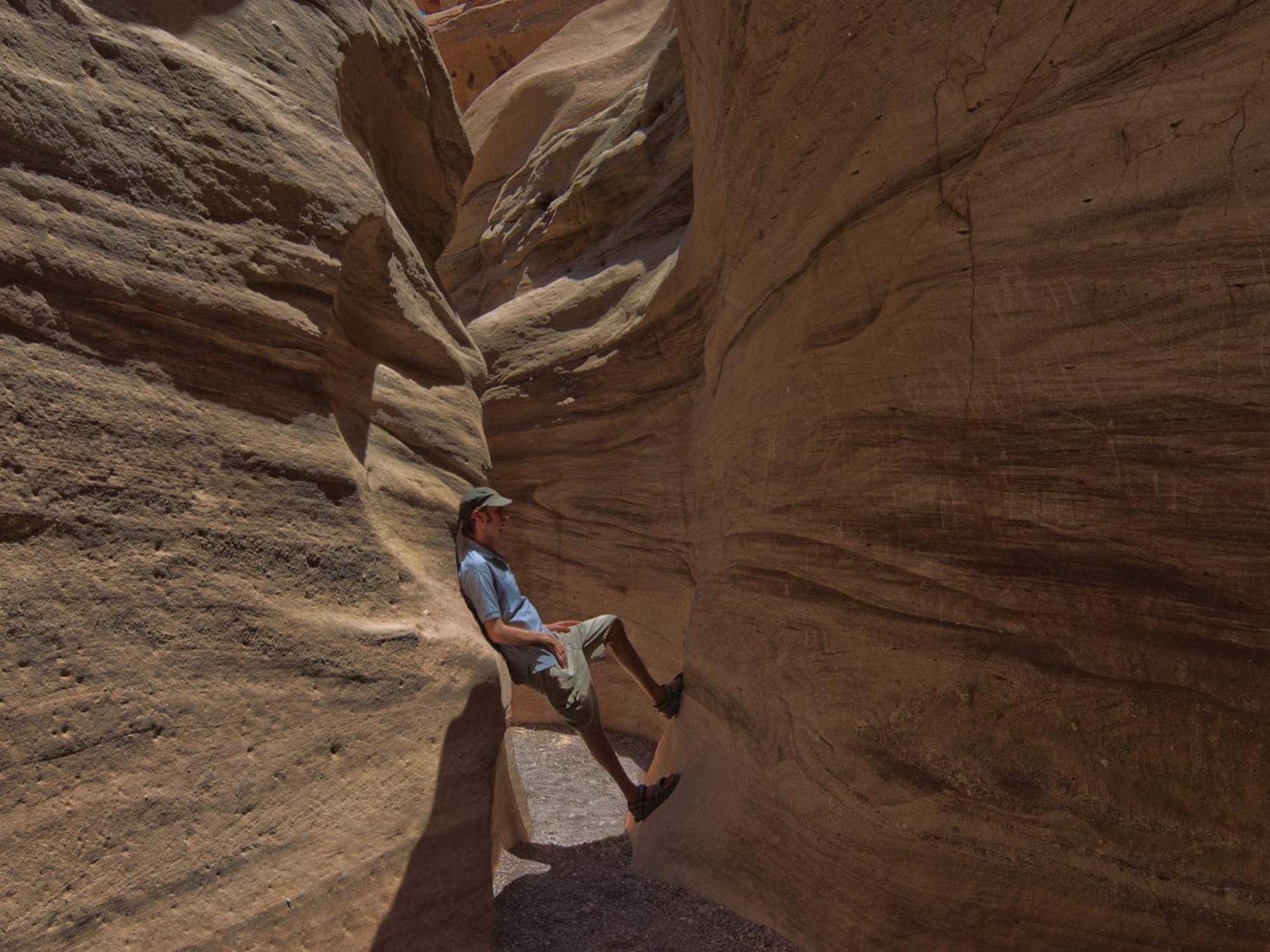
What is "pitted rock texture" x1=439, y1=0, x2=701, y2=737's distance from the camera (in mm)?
6867

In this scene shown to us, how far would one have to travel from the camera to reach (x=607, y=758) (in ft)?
14.0

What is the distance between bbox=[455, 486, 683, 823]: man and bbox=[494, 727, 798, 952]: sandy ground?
0.32 meters

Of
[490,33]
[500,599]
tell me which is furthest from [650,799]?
[490,33]

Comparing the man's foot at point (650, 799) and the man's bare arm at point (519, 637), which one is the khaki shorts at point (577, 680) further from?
the man's foot at point (650, 799)

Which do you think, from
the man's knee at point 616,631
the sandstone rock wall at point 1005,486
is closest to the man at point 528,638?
the man's knee at point 616,631

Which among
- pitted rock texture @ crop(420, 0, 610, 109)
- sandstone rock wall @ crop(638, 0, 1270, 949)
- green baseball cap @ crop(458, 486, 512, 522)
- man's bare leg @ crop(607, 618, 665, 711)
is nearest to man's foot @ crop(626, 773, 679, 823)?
sandstone rock wall @ crop(638, 0, 1270, 949)

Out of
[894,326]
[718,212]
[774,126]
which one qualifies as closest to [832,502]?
[894,326]

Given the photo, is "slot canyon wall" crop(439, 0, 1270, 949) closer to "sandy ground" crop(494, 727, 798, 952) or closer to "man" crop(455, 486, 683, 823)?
"sandy ground" crop(494, 727, 798, 952)

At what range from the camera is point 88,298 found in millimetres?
2863

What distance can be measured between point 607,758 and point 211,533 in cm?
205

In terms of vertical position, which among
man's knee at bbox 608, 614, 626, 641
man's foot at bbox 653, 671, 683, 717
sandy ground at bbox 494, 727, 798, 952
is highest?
man's knee at bbox 608, 614, 626, 641

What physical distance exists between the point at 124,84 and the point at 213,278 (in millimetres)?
659

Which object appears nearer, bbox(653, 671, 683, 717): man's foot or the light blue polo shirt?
the light blue polo shirt

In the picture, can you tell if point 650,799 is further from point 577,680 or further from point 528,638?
point 528,638
